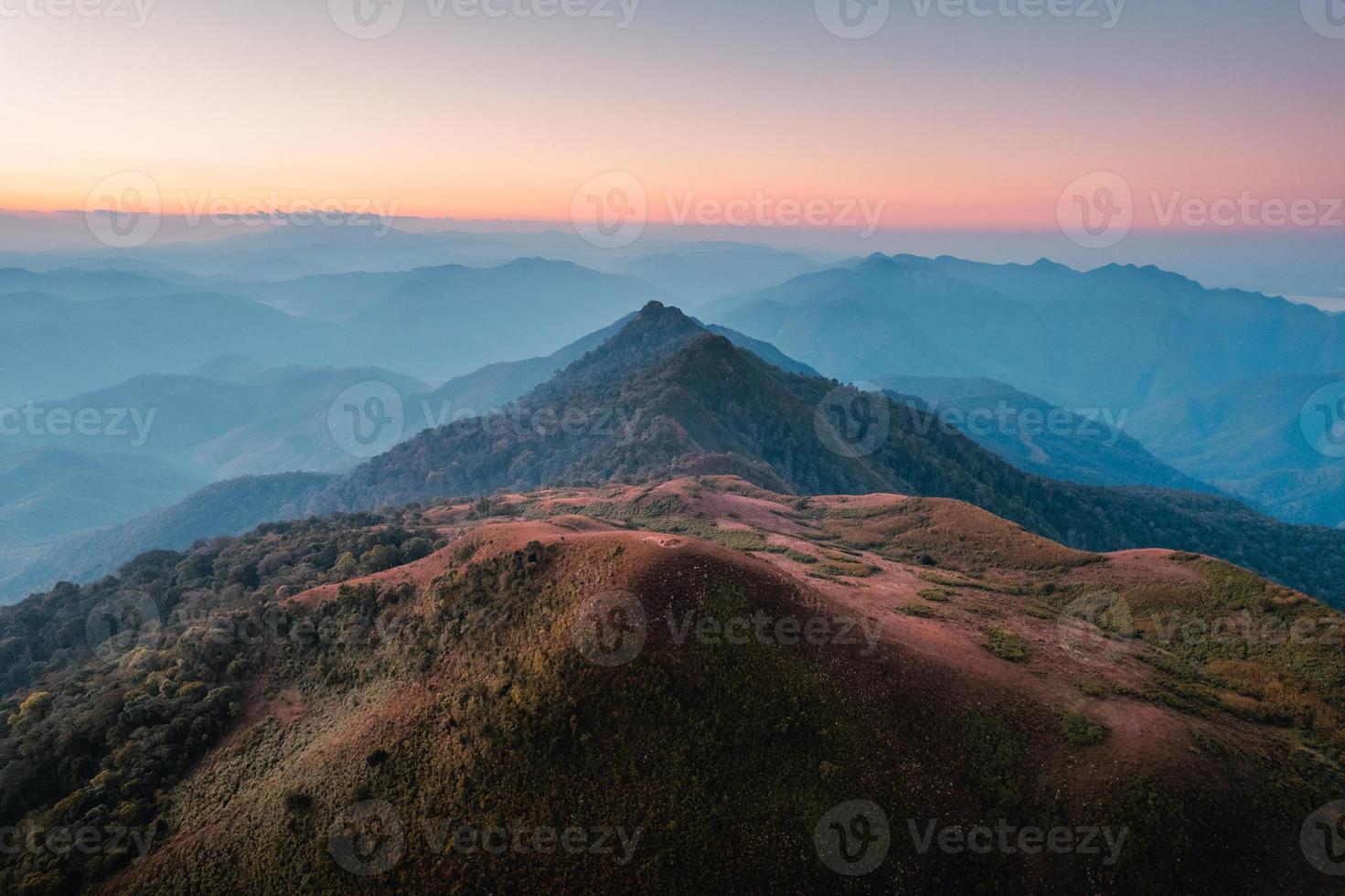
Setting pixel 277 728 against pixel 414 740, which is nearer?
pixel 414 740

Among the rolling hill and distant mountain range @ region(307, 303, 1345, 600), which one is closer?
the rolling hill

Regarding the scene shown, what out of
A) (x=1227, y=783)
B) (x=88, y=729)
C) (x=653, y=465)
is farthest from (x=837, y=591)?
(x=653, y=465)

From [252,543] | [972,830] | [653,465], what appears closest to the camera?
[972,830]

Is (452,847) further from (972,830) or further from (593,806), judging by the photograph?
(972,830)

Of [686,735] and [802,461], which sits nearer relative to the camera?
[686,735]

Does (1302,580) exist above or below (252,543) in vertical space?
below

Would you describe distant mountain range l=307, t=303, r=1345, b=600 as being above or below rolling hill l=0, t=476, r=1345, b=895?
below

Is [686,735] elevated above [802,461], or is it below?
above

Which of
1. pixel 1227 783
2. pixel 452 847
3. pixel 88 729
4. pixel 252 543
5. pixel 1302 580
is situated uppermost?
pixel 1227 783

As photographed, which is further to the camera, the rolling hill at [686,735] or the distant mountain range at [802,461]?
the distant mountain range at [802,461]

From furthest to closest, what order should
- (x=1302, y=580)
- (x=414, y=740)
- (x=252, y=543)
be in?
(x=1302, y=580)
(x=252, y=543)
(x=414, y=740)

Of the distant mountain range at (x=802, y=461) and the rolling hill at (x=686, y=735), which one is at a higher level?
Answer: the rolling hill at (x=686, y=735)
